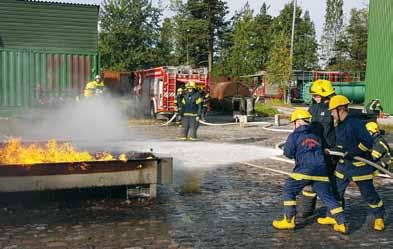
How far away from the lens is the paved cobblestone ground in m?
5.18

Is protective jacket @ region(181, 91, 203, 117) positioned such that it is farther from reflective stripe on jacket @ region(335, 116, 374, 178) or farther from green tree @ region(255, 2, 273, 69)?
green tree @ region(255, 2, 273, 69)

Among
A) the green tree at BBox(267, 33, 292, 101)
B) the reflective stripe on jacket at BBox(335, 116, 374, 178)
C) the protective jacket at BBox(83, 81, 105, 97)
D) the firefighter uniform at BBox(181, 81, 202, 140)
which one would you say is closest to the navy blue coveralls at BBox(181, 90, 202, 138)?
the firefighter uniform at BBox(181, 81, 202, 140)

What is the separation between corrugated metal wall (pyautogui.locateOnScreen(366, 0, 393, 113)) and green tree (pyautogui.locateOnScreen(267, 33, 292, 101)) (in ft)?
65.5

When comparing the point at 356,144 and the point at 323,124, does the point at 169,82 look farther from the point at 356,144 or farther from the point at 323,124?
the point at 356,144

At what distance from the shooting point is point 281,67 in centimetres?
3962

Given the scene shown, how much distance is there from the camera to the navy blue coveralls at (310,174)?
18.6 ft

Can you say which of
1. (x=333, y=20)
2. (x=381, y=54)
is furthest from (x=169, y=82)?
(x=333, y=20)

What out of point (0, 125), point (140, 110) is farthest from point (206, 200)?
point (140, 110)

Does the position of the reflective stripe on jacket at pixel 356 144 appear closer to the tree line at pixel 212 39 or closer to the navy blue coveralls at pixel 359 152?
the navy blue coveralls at pixel 359 152

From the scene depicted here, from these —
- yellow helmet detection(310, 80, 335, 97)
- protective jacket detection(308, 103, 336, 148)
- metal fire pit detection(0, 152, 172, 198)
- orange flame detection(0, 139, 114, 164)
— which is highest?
yellow helmet detection(310, 80, 335, 97)

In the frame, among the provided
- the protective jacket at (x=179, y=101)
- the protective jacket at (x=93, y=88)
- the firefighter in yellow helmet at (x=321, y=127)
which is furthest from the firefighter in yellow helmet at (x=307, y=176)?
the protective jacket at (x=179, y=101)

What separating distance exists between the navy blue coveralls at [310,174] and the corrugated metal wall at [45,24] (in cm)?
1410

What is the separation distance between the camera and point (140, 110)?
2431 cm

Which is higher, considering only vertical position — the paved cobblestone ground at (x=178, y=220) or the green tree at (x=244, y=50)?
the green tree at (x=244, y=50)
